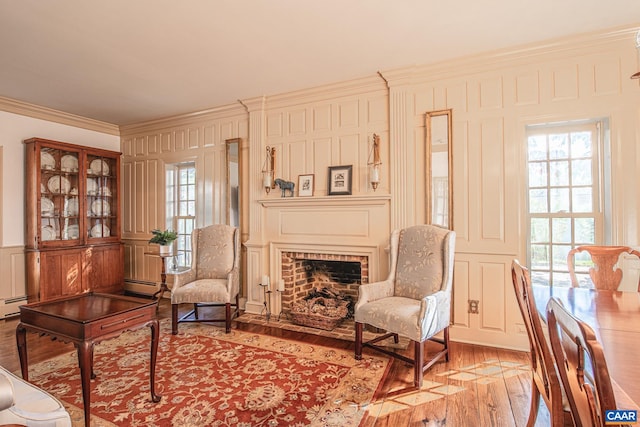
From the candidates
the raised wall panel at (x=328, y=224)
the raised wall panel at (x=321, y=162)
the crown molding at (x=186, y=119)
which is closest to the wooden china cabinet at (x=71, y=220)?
the crown molding at (x=186, y=119)

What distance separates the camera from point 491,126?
126 inches

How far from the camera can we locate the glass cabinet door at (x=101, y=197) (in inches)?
197

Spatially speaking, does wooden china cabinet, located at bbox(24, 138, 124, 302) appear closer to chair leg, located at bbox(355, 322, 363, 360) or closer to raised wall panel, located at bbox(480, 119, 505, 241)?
chair leg, located at bbox(355, 322, 363, 360)

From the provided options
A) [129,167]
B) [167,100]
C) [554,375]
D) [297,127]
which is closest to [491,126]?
[297,127]

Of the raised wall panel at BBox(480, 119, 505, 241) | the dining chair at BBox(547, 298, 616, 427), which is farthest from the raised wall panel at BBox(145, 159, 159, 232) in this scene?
the dining chair at BBox(547, 298, 616, 427)

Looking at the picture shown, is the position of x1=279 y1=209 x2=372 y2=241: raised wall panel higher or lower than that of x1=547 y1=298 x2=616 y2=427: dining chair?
higher

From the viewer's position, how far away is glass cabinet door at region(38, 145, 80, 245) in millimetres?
4496

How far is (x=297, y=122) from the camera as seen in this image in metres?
4.12

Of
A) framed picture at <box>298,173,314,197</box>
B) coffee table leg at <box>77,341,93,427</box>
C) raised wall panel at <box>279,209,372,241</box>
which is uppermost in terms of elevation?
framed picture at <box>298,173,314,197</box>

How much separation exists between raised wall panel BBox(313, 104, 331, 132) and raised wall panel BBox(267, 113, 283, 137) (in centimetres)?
48

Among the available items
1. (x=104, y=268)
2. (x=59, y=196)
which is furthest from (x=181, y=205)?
(x=59, y=196)

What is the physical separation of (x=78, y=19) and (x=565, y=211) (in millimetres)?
4439

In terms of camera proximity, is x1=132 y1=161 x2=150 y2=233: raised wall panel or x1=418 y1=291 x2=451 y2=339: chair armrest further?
x1=132 y1=161 x2=150 y2=233: raised wall panel

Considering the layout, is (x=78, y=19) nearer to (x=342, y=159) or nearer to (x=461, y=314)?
(x=342, y=159)
